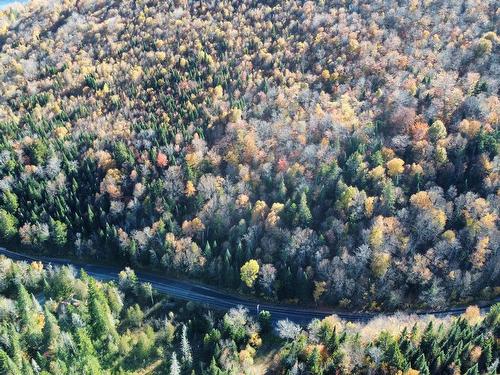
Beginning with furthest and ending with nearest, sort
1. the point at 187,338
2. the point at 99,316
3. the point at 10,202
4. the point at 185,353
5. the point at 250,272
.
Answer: the point at 10,202 < the point at 250,272 < the point at 187,338 < the point at 99,316 < the point at 185,353

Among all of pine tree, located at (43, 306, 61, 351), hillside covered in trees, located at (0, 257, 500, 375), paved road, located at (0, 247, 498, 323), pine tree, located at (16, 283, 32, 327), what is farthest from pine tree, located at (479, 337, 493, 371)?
pine tree, located at (16, 283, 32, 327)

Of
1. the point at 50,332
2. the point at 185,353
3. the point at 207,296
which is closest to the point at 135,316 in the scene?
the point at 185,353

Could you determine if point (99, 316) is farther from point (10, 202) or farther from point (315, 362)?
point (10, 202)

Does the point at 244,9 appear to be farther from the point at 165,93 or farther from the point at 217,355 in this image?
the point at 217,355

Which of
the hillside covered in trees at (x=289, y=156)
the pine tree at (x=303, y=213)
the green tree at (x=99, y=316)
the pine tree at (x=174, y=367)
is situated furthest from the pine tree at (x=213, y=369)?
the pine tree at (x=303, y=213)

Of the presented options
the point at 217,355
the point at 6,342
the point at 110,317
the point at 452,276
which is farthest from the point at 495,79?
the point at 6,342

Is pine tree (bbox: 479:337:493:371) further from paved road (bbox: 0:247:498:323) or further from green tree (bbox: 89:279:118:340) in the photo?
green tree (bbox: 89:279:118:340)
